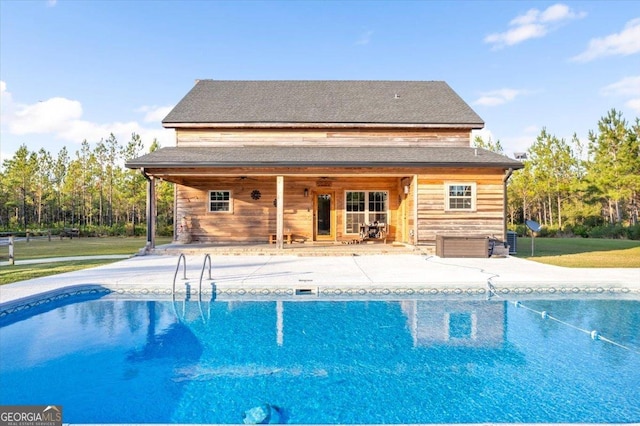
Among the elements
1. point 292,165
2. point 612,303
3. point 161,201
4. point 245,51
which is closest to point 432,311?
point 612,303

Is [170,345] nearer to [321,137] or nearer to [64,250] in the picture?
[321,137]

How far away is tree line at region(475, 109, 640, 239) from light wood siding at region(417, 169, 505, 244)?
1465cm

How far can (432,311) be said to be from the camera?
18.9 feet

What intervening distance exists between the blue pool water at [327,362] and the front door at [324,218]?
323 inches

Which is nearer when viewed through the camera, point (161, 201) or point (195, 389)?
point (195, 389)

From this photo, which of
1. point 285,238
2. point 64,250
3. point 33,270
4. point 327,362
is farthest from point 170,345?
point 64,250

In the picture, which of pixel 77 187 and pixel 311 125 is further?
pixel 77 187

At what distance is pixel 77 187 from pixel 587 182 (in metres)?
44.3

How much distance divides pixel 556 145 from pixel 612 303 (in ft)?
88.8

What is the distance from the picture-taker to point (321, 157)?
11.7 metres

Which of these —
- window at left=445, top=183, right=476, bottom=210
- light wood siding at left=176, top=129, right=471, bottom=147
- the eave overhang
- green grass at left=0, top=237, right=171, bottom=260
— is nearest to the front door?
light wood siding at left=176, top=129, right=471, bottom=147

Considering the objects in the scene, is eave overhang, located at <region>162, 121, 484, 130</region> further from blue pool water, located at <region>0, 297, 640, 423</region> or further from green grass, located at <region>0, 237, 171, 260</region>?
blue pool water, located at <region>0, 297, 640, 423</region>

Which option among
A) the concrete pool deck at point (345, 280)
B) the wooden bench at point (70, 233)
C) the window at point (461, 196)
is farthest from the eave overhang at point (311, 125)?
the wooden bench at point (70, 233)

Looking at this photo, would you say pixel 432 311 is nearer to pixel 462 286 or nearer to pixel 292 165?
pixel 462 286
